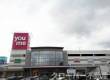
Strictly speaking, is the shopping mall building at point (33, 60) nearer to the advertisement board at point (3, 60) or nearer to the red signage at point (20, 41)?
the red signage at point (20, 41)

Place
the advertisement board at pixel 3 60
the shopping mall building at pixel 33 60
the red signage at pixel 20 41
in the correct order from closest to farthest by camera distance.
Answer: the shopping mall building at pixel 33 60 < the red signage at pixel 20 41 < the advertisement board at pixel 3 60

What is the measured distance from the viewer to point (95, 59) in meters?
60.6

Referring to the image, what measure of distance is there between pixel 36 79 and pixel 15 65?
103ft

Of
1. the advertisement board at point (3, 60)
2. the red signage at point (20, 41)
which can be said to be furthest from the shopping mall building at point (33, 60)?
the advertisement board at point (3, 60)

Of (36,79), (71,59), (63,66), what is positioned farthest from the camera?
(71,59)

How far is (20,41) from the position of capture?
180ft

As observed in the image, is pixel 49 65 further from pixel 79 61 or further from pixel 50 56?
pixel 79 61

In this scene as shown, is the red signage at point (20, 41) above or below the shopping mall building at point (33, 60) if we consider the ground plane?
above

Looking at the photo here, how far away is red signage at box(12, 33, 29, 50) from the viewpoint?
180 ft

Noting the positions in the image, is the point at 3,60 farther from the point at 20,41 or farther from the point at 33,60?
the point at 33,60

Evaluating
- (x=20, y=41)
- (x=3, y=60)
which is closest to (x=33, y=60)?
(x=20, y=41)

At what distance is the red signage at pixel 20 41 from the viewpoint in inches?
2164

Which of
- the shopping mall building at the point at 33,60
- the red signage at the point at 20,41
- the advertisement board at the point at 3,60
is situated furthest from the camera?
the advertisement board at the point at 3,60

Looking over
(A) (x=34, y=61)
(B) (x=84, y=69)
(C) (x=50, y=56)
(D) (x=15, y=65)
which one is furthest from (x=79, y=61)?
(D) (x=15, y=65)
